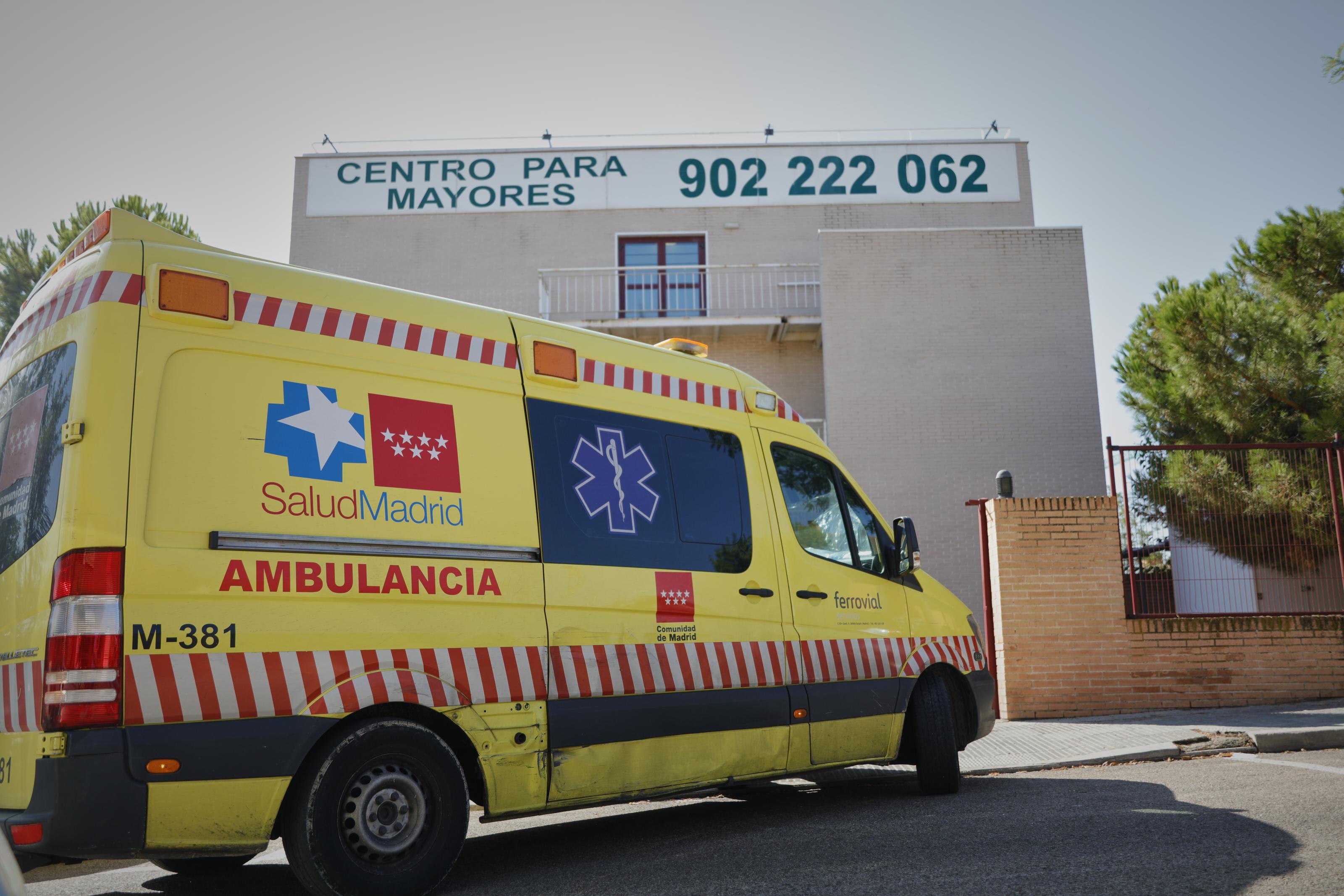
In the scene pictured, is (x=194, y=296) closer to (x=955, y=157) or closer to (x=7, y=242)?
(x=955, y=157)

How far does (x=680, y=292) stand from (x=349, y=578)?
14.2 metres

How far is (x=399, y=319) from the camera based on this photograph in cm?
459

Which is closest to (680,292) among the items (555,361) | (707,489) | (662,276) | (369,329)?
(662,276)

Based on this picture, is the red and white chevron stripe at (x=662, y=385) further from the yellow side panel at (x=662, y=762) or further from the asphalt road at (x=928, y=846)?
the asphalt road at (x=928, y=846)

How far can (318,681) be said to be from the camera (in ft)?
12.9

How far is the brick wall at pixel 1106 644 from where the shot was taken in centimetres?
1018

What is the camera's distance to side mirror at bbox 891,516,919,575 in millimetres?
6668

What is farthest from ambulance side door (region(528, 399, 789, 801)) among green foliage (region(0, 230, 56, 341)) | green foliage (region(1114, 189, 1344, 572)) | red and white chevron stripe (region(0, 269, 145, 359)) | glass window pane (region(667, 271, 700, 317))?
green foliage (region(0, 230, 56, 341))

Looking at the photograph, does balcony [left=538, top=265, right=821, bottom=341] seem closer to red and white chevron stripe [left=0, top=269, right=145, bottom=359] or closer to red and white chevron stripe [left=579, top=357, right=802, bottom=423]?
red and white chevron stripe [left=579, top=357, right=802, bottom=423]

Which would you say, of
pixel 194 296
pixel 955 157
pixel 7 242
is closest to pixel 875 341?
pixel 955 157

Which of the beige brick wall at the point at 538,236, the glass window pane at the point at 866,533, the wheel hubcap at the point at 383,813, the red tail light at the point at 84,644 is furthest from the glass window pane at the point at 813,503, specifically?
the beige brick wall at the point at 538,236

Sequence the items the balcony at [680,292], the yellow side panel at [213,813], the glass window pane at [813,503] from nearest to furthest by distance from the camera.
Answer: the yellow side panel at [213,813]
the glass window pane at [813,503]
the balcony at [680,292]

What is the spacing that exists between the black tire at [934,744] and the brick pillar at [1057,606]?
3.91 meters

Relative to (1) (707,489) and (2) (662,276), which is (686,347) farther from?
(2) (662,276)
